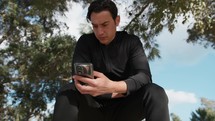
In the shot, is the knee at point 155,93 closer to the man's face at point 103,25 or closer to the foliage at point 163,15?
the man's face at point 103,25

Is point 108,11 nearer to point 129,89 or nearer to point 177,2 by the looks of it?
point 129,89

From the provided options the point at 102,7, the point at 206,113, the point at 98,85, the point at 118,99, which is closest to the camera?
the point at 98,85

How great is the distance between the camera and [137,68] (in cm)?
167

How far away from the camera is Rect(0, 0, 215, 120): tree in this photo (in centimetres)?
591

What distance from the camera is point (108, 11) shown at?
1756 millimetres

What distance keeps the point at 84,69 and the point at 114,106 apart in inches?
11.3

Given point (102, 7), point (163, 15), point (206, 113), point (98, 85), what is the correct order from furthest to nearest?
point (206, 113) → point (163, 15) → point (102, 7) → point (98, 85)

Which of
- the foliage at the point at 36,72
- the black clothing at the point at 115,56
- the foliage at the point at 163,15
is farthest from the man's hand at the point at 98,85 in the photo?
the foliage at the point at 36,72

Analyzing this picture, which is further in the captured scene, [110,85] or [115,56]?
[115,56]

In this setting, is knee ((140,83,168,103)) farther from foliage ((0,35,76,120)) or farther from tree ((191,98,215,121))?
tree ((191,98,215,121))

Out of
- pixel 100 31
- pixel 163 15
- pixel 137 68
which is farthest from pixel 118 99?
pixel 163 15

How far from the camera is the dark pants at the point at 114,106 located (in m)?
1.45

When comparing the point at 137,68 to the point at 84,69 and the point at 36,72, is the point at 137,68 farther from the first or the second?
the point at 36,72

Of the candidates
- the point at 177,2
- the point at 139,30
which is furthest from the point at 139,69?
the point at 139,30
